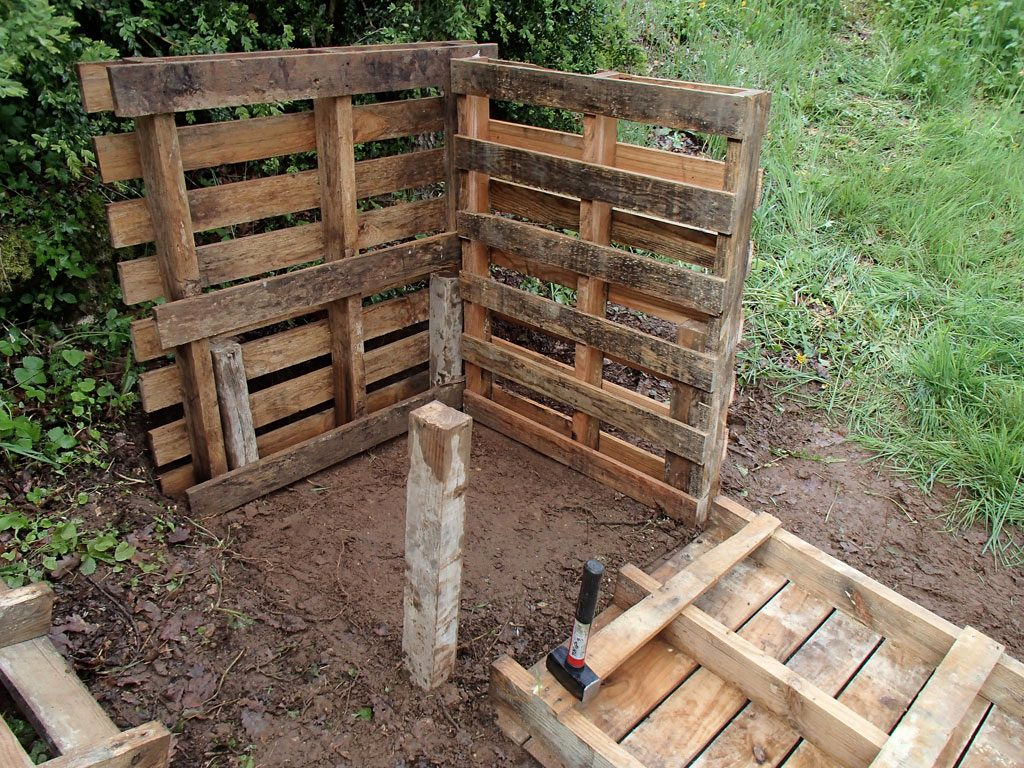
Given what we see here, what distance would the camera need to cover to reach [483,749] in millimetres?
2727

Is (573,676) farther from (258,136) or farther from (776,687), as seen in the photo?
(258,136)

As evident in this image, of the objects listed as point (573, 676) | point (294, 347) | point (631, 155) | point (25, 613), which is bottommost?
point (573, 676)

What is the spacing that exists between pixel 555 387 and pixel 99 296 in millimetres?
2324

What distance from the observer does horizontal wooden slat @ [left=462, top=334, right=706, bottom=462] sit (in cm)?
366

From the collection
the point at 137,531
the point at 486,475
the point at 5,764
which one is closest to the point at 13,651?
the point at 5,764

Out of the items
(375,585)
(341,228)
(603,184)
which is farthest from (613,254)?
(375,585)

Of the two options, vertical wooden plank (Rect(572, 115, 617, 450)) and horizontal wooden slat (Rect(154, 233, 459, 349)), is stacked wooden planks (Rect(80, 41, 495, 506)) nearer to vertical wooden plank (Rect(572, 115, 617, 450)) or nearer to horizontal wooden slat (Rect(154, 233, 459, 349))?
horizontal wooden slat (Rect(154, 233, 459, 349))

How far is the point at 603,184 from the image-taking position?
3506 millimetres

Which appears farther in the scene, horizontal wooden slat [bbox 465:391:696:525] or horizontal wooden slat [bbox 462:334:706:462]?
horizontal wooden slat [bbox 465:391:696:525]

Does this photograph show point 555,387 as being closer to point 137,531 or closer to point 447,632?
point 447,632

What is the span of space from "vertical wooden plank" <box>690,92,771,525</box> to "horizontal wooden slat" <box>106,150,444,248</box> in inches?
64.6

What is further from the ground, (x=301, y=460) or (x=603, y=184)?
(x=603, y=184)

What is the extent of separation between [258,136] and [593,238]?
153 cm

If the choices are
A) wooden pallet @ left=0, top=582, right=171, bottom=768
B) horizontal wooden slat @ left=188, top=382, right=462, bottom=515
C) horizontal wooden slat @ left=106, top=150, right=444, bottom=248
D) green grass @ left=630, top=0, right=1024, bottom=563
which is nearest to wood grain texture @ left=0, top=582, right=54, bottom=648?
wooden pallet @ left=0, top=582, right=171, bottom=768
